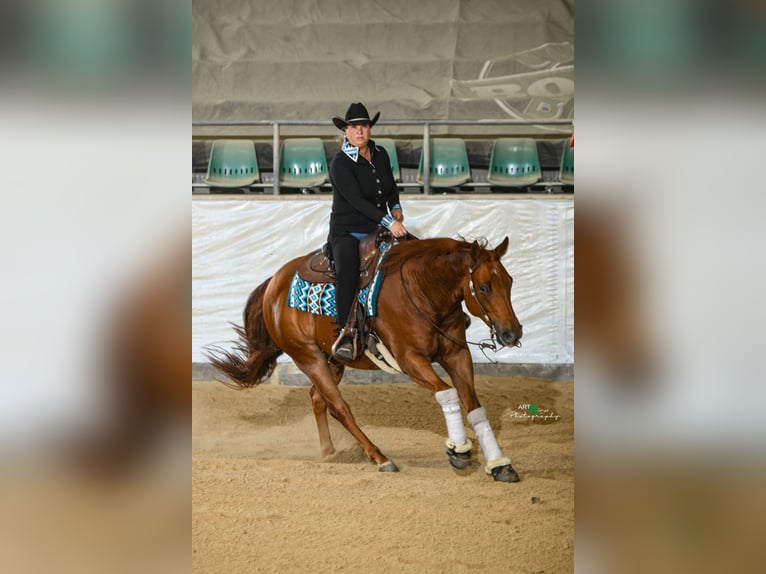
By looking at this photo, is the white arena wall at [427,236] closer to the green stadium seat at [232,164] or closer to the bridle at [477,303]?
the green stadium seat at [232,164]

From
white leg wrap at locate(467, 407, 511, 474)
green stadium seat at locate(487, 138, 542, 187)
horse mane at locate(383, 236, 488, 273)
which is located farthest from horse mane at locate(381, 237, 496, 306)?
green stadium seat at locate(487, 138, 542, 187)

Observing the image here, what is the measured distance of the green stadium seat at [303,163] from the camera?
6711 mm

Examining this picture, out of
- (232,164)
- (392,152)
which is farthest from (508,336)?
(232,164)

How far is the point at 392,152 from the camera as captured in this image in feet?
22.0

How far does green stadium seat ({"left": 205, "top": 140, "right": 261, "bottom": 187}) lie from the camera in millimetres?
6859

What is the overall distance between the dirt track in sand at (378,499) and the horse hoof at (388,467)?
5 cm

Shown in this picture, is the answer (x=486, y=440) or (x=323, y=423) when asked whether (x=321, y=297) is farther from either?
(x=486, y=440)

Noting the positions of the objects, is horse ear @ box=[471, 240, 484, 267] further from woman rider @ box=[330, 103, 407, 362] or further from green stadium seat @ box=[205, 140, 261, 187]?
green stadium seat @ box=[205, 140, 261, 187]

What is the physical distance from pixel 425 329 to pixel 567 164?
397 cm
